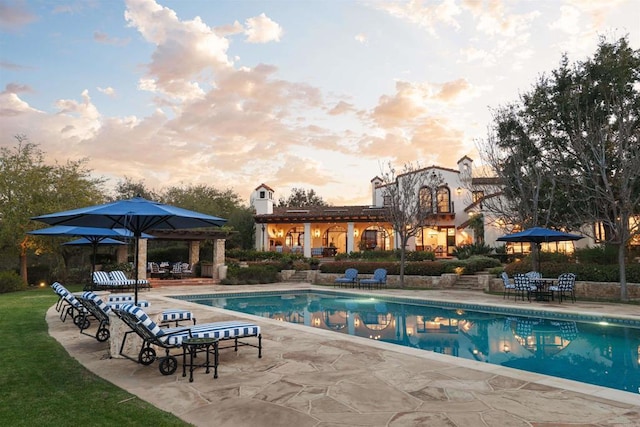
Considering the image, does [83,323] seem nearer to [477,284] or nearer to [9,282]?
[9,282]

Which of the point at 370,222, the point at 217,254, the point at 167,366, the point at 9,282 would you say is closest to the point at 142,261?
the point at 217,254

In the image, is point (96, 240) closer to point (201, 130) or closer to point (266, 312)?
point (266, 312)

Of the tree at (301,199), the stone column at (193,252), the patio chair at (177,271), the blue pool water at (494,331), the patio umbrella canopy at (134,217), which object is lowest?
the blue pool water at (494,331)

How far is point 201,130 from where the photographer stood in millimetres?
22062

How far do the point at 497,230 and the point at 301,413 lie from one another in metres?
26.2

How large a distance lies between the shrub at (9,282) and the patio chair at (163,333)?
16571 millimetres

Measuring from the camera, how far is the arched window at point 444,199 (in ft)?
107

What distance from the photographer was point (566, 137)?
2011 centimetres

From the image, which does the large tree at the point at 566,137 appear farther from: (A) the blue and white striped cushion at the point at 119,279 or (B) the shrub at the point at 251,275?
(A) the blue and white striped cushion at the point at 119,279

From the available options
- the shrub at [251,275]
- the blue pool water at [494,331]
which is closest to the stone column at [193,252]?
the shrub at [251,275]

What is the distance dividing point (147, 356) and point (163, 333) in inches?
23.5

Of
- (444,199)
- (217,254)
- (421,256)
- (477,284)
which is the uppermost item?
(444,199)

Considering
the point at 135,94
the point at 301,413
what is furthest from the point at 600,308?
the point at 135,94

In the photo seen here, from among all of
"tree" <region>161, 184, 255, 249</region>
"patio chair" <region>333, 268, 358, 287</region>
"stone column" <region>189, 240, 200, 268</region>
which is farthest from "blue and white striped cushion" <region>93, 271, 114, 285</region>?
"tree" <region>161, 184, 255, 249</region>
